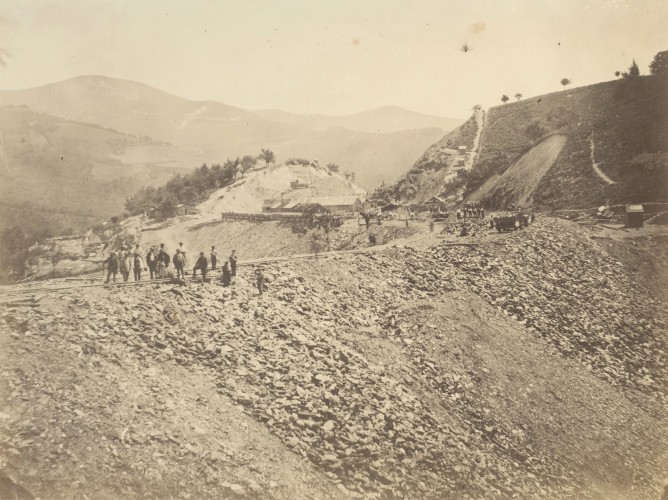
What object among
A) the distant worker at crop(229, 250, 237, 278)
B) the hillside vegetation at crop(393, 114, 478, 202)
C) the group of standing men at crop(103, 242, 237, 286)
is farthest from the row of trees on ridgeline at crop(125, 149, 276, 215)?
the distant worker at crop(229, 250, 237, 278)

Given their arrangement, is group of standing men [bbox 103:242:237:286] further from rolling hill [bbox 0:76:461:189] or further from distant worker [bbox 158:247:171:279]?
rolling hill [bbox 0:76:461:189]

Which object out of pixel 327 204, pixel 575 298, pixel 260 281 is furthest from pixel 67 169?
pixel 575 298

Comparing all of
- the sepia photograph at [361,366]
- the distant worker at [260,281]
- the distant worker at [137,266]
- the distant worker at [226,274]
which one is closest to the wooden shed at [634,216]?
the sepia photograph at [361,366]

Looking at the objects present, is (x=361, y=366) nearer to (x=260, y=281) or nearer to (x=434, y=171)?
(x=260, y=281)

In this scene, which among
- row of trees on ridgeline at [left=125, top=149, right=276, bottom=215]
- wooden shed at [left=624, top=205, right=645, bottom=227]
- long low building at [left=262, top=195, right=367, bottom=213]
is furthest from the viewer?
row of trees on ridgeline at [left=125, top=149, right=276, bottom=215]

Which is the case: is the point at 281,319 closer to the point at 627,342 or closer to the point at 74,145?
the point at 627,342

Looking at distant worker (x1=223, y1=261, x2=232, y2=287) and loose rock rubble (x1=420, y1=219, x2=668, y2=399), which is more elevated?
distant worker (x1=223, y1=261, x2=232, y2=287)

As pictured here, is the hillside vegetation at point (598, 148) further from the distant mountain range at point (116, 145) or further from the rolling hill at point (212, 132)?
the rolling hill at point (212, 132)

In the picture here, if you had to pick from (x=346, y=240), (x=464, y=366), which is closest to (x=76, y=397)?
(x=464, y=366)

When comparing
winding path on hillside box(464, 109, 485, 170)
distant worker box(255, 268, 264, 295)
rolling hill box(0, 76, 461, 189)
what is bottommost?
distant worker box(255, 268, 264, 295)
